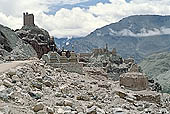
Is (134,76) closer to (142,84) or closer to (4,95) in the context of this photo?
(142,84)

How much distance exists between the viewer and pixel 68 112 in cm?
1264

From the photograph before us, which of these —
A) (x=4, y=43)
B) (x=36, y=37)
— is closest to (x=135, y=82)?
(x=4, y=43)

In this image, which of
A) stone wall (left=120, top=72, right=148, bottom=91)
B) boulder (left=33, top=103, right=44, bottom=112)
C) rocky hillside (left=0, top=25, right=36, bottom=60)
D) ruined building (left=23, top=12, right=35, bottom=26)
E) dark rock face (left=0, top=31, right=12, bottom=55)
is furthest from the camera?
ruined building (left=23, top=12, right=35, bottom=26)

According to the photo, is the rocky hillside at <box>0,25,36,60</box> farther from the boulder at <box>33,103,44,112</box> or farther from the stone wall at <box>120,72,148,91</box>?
the boulder at <box>33,103,44,112</box>

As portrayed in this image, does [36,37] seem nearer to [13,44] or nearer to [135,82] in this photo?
[13,44]

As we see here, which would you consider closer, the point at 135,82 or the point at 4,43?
the point at 135,82

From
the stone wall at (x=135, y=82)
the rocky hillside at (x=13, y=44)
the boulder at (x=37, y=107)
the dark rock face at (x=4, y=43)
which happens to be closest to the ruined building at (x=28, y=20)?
the rocky hillside at (x=13, y=44)

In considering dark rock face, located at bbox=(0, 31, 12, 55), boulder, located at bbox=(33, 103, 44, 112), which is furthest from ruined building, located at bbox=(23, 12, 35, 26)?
boulder, located at bbox=(33, 103, 44, 112)

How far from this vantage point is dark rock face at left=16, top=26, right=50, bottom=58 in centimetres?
6425

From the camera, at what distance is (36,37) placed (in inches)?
2640

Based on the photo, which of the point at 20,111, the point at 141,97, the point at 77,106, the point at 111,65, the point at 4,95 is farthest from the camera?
the point at 111,65

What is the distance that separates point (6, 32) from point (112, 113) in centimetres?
5060

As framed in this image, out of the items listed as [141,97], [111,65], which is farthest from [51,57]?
[111,65]

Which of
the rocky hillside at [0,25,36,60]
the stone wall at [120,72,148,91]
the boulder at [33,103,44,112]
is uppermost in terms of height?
the rocky hillside at [0,25,36,60]
